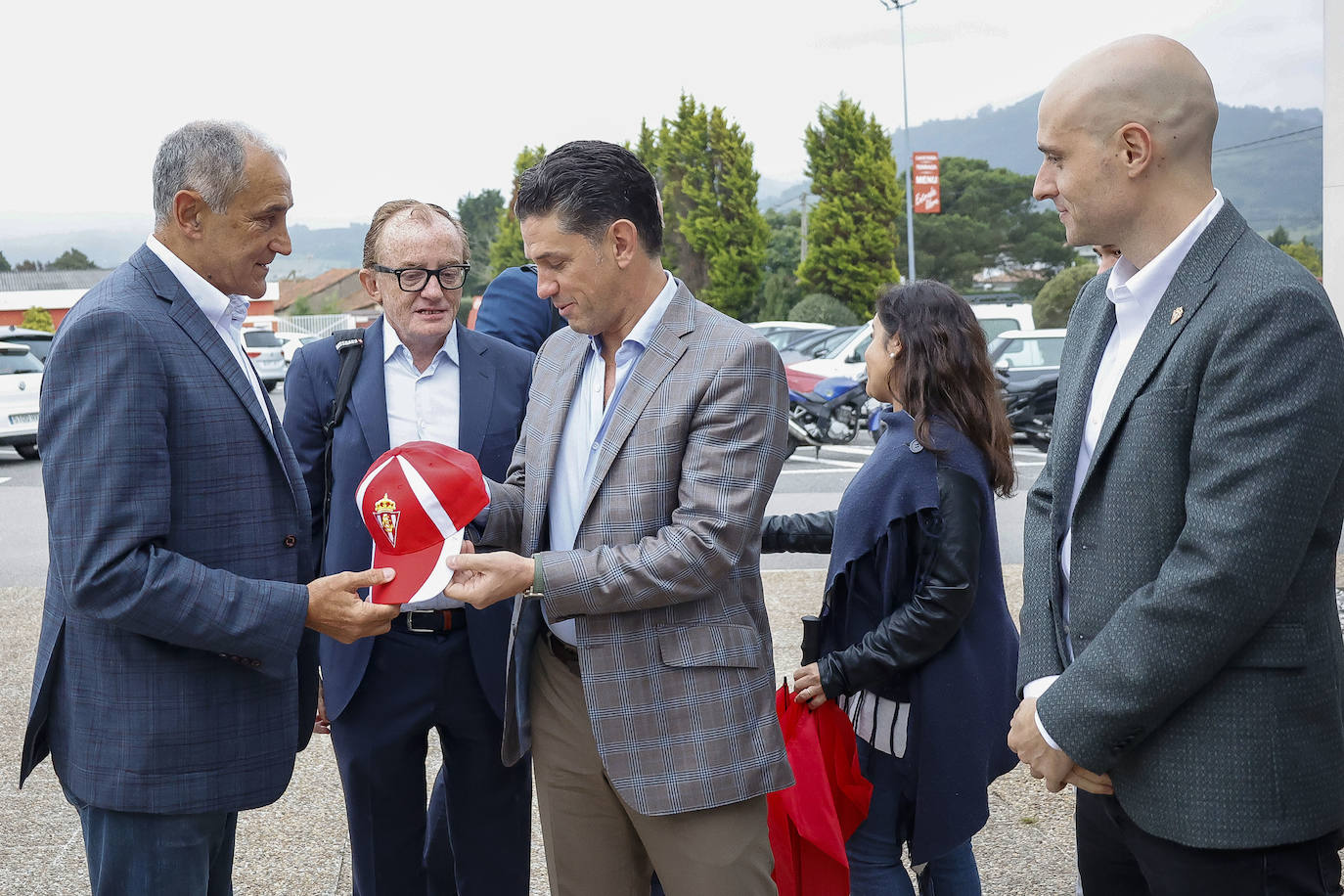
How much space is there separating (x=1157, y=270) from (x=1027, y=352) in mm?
14912

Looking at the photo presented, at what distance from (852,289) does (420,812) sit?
38.0 m

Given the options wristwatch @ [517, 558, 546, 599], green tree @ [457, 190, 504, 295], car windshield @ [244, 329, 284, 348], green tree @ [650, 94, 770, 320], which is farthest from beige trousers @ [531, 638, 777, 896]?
green tree @ [457, 190, 504, 295]

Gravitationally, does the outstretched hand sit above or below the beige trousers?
above

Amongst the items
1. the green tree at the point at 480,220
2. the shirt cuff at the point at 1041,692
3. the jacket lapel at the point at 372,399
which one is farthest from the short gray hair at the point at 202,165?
the green tree at the point at 480,220

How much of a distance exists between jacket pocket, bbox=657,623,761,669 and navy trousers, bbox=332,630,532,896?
2.79 feet

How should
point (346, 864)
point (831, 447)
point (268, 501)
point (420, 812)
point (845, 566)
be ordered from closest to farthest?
point (268, 501) < point (845, 566) < point (420, 812) < point (346, 864) < point (831, 447)

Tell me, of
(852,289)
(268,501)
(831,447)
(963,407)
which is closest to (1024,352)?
(831,447)

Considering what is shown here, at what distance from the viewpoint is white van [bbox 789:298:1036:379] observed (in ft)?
56.2

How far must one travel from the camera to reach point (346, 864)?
379 cm

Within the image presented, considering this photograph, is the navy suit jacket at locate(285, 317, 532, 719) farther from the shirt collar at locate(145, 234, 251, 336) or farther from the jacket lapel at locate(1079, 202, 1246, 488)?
the jacket lapel at locate(1079, 202, 1246, 488)

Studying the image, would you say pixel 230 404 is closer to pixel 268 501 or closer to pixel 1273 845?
pixel 268 501

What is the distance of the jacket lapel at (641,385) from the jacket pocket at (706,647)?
1.02 ft

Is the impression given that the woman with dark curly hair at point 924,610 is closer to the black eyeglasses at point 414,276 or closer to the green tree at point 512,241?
the black eyeglasses at point 414,276

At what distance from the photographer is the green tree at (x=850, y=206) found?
39656mm
